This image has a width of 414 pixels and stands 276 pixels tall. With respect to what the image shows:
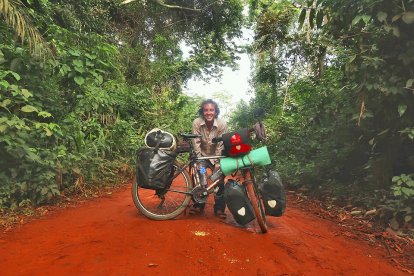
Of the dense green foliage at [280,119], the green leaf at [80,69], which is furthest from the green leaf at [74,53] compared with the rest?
the green leaf at [80,69]

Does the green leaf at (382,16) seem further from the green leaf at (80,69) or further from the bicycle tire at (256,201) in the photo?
the green leaf at (80,69)

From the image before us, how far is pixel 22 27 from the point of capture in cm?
512

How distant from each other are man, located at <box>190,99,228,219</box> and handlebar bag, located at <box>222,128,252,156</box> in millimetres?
613

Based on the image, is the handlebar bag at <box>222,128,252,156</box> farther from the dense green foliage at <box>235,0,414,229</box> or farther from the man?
the dense green foliage at <box>235,0,414,229</box>

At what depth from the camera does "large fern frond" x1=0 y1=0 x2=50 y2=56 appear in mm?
4869

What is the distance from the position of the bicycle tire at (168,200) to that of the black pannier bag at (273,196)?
94 cm

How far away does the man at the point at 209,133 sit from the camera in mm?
4836

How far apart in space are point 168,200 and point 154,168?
63cm

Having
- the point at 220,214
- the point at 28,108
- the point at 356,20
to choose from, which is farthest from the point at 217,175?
the point at 28,108

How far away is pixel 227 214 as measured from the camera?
16.5ft

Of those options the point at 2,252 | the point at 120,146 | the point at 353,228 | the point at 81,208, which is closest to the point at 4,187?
the point at 81,208

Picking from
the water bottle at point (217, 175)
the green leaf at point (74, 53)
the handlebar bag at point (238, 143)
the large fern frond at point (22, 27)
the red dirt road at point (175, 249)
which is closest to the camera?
the red dirt road at point (175, 249)

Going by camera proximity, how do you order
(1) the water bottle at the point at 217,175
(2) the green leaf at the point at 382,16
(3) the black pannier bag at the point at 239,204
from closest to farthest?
(3) the black pannier bag at the point at 239,204, (1) the water bottle at the point at 217,175, (2) the green leaf at the point at 382,16

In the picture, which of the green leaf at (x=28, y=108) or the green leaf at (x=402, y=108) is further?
the green leaf at (x=28, y=108)
